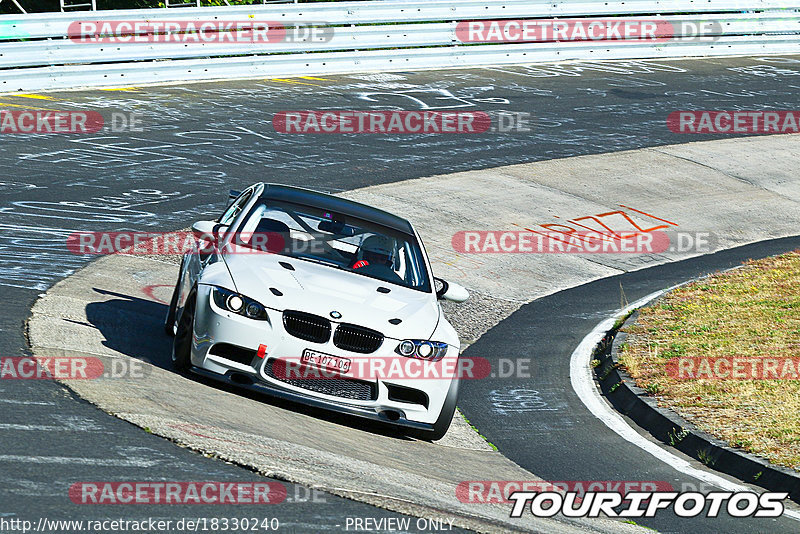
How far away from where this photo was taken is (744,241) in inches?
677

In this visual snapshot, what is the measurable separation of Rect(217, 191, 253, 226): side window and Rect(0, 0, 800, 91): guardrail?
1154 cm

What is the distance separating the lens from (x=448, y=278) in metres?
13.7

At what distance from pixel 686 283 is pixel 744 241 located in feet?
11.6

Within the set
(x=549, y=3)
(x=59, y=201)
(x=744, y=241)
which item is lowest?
(x=744, y=241)

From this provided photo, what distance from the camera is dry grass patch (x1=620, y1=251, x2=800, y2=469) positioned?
863cm

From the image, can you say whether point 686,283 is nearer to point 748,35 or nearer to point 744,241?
point 744,241

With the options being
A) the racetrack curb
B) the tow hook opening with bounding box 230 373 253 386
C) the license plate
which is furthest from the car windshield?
the racetrack curb

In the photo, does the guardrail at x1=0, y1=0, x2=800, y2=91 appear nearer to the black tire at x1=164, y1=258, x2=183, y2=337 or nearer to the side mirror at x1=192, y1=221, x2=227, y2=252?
the black tire at x1=164, y1=258, x2=183, y2=337

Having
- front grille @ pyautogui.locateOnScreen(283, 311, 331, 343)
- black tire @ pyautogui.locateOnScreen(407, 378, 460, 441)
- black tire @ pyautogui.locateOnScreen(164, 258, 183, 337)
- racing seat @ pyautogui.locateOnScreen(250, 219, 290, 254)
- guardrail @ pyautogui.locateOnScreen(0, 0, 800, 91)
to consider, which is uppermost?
guardrail @ pyautogui.locateOnScreen(0, 0, 800, 91)

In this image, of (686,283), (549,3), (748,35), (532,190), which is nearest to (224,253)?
(686,283)

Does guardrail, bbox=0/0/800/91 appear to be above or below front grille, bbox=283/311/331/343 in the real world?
above

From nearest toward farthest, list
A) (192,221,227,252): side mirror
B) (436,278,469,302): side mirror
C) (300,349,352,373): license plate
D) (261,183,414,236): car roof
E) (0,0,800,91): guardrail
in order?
(300,349,352,373): license plate
(192,221,227,252): side mirror
(436,278,469,302): side mirror
(261,183,414,236): car roof
(0,0,800,91): guardrail

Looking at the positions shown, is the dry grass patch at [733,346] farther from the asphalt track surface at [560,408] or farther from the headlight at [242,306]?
the headlight at [242,306]

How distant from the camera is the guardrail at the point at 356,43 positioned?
66.7 ft
